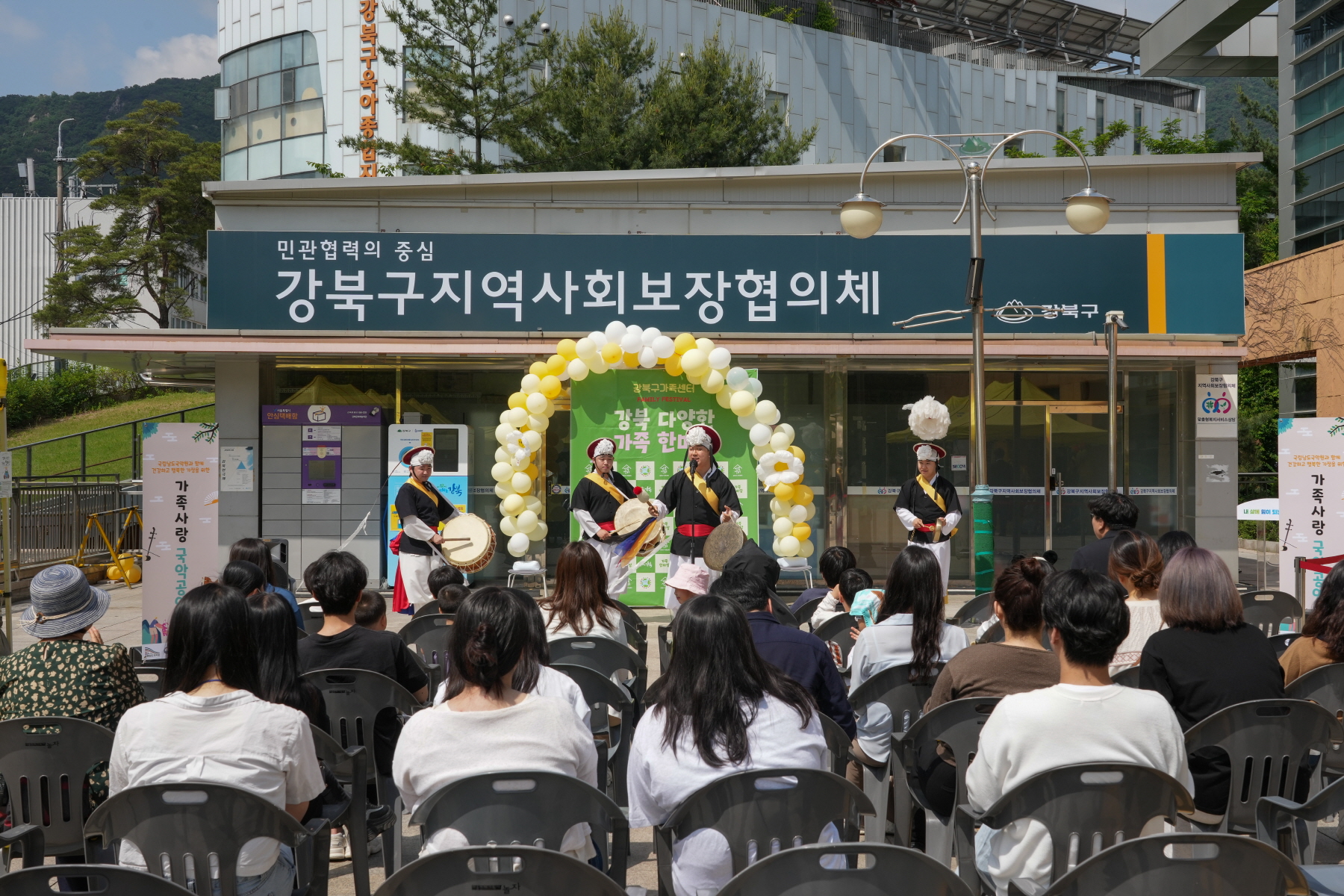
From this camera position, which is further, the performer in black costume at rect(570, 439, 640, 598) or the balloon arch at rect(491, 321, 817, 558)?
the balloon arch at rect(491, 321, 817, 558)

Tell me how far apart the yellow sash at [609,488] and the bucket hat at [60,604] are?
6.17 metres

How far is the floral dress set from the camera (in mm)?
3668

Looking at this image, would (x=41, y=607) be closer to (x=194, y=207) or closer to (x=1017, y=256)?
(x=1017, y=256)

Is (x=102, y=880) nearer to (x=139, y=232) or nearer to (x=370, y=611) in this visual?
(x=370, y=611)

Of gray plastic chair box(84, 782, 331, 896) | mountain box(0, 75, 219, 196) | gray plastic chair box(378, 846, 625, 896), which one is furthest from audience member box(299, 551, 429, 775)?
mountain box(0, 75, 219, 196)

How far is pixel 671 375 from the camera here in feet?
37.6

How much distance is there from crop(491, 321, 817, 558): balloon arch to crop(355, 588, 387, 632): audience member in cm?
568

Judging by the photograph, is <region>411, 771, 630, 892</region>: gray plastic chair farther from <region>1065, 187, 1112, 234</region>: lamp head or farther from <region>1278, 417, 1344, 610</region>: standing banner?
<region>1278, 417, 1344, 610</region>: standing banner

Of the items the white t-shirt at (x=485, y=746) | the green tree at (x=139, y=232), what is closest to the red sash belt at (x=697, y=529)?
the white t-shirt at (x=485, y=746)

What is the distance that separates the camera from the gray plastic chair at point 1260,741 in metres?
3.61

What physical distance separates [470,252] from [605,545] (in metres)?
4.49

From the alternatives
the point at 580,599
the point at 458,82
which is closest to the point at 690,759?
the point at 580,599

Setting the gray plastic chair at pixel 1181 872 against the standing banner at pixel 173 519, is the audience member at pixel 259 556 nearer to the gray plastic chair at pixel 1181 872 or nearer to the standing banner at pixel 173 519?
the standing banner at pixel 173 519

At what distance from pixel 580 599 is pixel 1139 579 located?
8.83 feet
